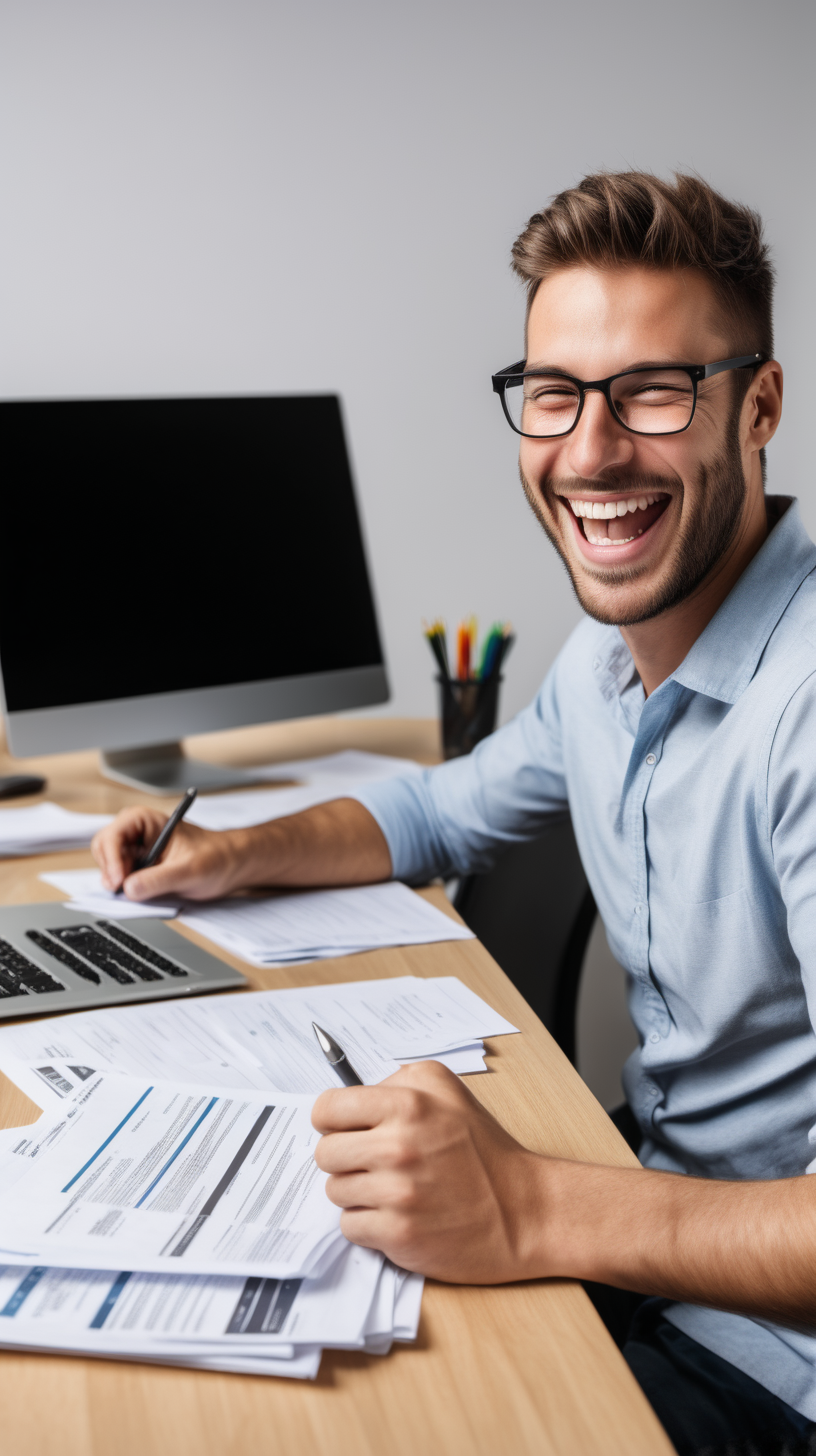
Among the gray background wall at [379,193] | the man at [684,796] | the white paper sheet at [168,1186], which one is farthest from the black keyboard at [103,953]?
the gray background wall at [379,193]

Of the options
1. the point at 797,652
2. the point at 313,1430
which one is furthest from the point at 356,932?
the point at 313,1430

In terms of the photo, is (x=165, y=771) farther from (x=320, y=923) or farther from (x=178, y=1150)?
(x=178, y=1150)

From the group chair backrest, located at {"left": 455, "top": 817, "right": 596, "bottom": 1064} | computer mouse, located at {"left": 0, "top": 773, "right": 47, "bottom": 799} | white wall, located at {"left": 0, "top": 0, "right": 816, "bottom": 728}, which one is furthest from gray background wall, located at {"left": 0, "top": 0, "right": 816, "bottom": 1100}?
chair backrest, located at {"left": 455, "top": 817, "right": 596, "bottom": 1064}

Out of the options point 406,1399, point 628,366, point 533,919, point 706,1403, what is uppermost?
point 628,366

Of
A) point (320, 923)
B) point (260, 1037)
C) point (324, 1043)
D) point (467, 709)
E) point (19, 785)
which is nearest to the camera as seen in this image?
point (324, 1043)

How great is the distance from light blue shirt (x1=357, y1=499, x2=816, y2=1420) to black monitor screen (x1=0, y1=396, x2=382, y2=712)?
26.1 inches

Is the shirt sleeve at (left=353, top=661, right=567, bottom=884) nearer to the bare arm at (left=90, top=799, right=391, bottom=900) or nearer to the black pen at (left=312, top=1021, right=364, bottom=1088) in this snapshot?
the bare arm at (left=90, top=799, right=391, bottom=900)

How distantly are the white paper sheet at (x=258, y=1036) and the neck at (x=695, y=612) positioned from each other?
1.14 ft

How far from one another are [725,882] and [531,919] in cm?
60

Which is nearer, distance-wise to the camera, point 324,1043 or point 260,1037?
point 324,1043

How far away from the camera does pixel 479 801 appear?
4.32 feet

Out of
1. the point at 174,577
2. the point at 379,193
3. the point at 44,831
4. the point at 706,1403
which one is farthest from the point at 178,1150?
the point at 379,193

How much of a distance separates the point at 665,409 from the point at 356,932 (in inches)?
22.1

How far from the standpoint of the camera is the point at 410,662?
7.58 feet
